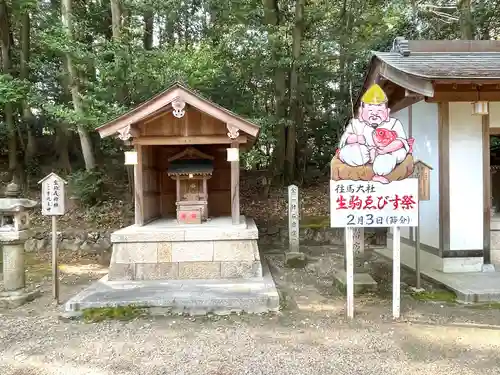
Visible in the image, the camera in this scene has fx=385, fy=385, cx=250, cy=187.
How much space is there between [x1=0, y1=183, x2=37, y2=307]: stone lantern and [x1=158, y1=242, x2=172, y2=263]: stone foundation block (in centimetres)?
212

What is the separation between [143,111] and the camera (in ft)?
22.4

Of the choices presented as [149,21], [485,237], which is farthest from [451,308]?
[149,21]

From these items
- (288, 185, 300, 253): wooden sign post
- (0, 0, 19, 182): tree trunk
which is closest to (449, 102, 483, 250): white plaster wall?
(288, 185, 300, 253): wooden sign post

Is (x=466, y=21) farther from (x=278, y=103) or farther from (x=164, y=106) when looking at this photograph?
(x=164, y=106)

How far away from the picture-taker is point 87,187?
39.4ft

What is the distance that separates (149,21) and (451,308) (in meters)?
13.4

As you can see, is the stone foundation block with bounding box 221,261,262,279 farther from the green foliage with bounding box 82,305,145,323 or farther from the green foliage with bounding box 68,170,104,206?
the green foliage with bounding box 68,170,104,206

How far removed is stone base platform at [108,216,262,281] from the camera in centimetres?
665

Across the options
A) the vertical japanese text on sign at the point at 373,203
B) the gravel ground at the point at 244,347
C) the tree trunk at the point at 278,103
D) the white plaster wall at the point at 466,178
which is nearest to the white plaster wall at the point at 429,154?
the white plaster wall at the point at 466,178

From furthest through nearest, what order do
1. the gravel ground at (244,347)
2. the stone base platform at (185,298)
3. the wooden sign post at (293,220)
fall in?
the wooden sign post at (293,220), the stone base platform at (185,298), the gravel ground at (244,347)

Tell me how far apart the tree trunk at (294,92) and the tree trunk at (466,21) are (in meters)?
5.18

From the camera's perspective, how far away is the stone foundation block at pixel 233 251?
6740 millimetres

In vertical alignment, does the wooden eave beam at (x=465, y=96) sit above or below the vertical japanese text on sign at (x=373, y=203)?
above

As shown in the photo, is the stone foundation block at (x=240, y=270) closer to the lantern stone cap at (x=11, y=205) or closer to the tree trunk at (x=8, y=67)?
the lantern stone cap at (x=11, y=205)
